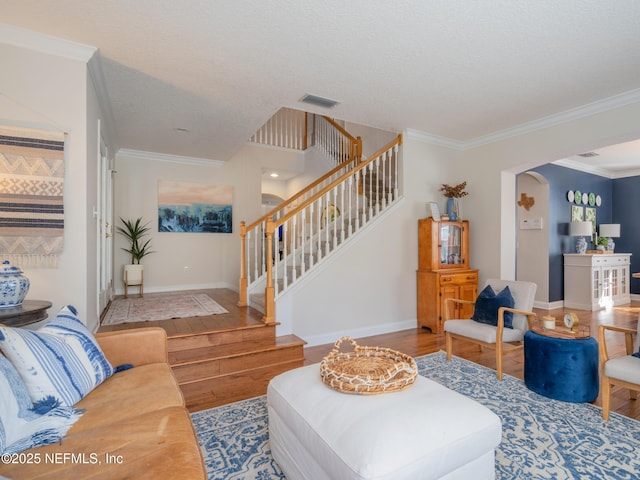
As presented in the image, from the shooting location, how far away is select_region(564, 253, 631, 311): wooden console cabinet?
5.98m

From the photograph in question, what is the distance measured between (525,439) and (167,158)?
620cm

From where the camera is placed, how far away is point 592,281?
5957 millimetres

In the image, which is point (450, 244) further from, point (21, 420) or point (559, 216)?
point (21, 420)

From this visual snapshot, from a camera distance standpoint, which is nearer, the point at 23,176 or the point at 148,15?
the point at 148,15

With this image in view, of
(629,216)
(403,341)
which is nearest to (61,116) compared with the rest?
(403,341)

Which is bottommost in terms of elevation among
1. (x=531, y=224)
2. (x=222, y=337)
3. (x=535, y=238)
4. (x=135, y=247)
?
(x=222, y=337)

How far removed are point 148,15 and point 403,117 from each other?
2.92 m

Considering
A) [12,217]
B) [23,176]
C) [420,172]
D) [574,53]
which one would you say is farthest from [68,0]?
[420,172]

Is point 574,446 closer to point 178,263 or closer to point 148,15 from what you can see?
point 148,15

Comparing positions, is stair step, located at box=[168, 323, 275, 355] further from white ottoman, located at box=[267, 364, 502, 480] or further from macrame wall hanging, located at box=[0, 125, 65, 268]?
white ottoman, located at box=[267, 364, 502, 480]

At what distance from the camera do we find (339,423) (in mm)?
1408

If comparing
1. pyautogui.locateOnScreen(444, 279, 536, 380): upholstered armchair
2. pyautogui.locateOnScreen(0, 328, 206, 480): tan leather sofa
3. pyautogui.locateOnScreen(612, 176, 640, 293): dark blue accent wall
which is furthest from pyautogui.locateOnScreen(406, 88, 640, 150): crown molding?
pyautogui.locateOnScreen(612, 176, 640, 293): dark blue accent wall

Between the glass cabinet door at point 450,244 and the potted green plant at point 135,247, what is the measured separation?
4694 mm

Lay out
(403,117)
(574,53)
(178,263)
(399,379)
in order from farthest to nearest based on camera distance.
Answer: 1. (178,263)
2. (403,117)
3. (574,53)
4. (399,379)
